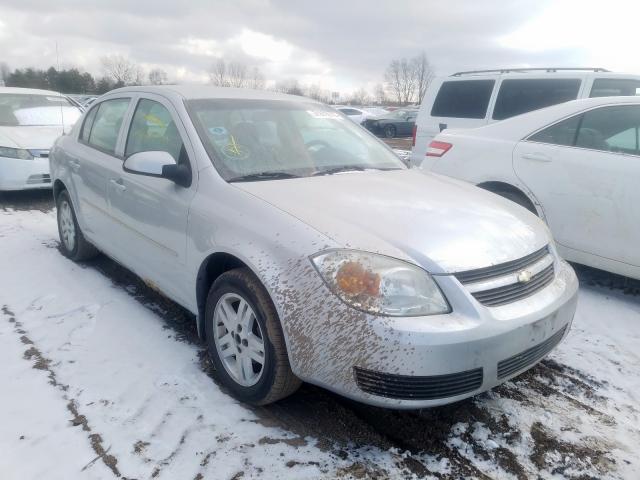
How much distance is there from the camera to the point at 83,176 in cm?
427

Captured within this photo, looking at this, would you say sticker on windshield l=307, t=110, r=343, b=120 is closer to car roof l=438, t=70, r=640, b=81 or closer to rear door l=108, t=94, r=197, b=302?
rear door l=108, t=94, r=197, b=302

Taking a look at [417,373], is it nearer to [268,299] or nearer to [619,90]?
[268,299]

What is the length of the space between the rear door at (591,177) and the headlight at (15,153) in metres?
6.00

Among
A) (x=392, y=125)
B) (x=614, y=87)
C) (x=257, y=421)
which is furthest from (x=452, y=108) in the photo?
(x=392, y=125)

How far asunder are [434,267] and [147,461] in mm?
1493

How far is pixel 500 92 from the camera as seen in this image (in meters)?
7.20

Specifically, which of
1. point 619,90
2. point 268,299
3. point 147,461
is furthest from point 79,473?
point 619,90

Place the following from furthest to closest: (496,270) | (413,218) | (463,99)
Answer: (463,99) < (413,218) < (496,270)

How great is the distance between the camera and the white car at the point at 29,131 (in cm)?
676

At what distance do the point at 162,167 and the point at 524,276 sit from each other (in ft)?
6.56

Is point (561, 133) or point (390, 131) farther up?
point (561, 133)

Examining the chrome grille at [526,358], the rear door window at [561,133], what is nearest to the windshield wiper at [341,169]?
the chrome grille at [526,358]

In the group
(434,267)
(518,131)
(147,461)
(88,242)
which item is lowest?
(147,461)

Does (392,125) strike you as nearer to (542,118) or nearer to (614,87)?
(614,87)
